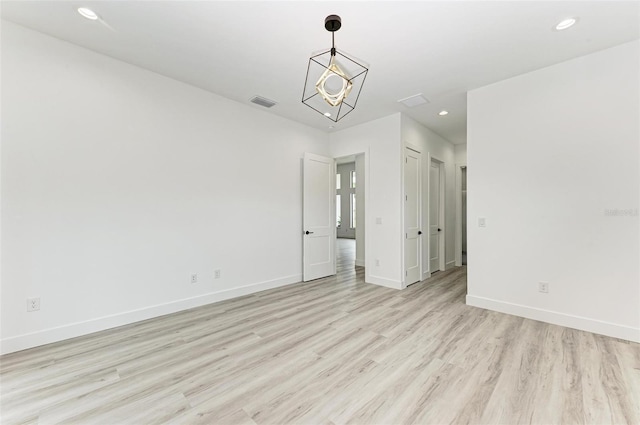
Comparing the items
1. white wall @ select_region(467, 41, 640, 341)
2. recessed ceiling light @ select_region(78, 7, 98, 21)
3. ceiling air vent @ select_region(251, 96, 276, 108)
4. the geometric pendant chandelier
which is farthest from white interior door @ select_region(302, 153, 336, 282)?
recessed ceiling light @ select_region(78, 7, 98, 21)

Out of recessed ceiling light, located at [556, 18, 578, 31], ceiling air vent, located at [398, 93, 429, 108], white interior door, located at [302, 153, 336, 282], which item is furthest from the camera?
white interior door, located at [302, 153, 336, 282]

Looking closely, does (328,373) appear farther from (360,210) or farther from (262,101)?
(360,210)

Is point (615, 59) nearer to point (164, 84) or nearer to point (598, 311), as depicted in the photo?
point (598, 311)

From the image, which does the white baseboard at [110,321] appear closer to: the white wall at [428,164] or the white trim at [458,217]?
the white wall at [428,164]

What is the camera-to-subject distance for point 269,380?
2.02 m

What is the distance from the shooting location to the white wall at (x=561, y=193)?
2676mm

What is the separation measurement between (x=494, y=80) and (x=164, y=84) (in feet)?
13.7

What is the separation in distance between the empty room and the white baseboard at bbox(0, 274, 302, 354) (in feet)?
0.06

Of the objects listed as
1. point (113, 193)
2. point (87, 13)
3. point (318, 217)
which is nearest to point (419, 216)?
point (318, 217)

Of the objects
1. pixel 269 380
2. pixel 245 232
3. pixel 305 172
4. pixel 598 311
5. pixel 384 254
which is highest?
pixel 305 172

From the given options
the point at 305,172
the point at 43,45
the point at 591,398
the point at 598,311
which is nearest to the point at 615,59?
the point at 598,311

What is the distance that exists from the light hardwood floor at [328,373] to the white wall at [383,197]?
1397 mm

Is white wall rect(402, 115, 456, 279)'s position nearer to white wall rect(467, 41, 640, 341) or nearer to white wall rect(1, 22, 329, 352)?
white wall rect(467, 41, 640, 341)

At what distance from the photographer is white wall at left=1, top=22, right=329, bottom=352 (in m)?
2.48
